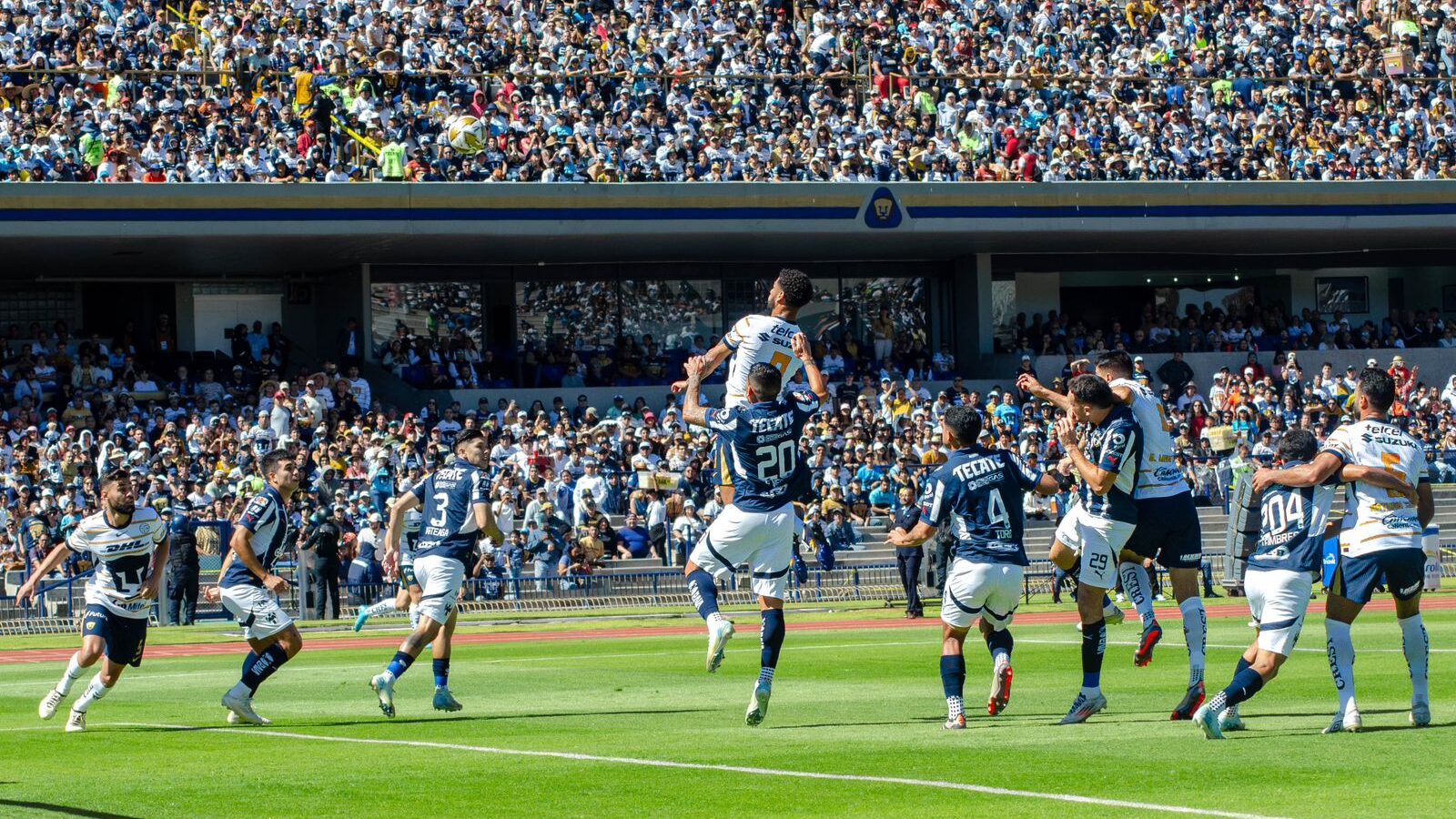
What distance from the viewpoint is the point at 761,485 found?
462 inches

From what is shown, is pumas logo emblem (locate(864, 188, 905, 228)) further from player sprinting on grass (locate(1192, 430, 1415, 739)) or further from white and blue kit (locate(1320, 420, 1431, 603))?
player sprinting on grass (locate(1192, 430, 1415, 739))

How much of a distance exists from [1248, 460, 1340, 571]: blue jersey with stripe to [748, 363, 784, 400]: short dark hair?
306cm

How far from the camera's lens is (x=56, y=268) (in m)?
41.0

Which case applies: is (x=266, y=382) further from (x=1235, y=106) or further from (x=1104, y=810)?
(x=1104, y=810)

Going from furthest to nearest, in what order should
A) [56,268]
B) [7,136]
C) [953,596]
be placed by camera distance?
1. [56,268]
2. [7,136]
3. [953,596]

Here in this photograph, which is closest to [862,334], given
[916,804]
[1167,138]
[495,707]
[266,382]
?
[1167,138]

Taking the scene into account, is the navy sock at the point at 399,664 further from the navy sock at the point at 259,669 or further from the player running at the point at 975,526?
the player running at the point at 975,526

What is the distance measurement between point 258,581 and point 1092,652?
5.75m

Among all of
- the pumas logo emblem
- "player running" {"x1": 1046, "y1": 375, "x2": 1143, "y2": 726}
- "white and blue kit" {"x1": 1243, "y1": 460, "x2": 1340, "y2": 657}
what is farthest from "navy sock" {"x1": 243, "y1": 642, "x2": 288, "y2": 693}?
the pumas logo emblem

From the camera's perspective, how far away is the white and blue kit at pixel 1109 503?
1136cm

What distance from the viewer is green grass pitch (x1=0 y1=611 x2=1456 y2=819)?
8281 millimetres

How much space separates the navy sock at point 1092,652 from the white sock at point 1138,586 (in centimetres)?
86

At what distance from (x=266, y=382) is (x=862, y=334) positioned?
15615mm

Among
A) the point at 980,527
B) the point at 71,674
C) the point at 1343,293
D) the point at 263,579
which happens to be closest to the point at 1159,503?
the point at 980,527
